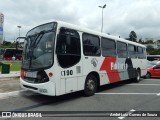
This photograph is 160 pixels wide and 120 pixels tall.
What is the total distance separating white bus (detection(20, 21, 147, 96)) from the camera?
7512 millimetres

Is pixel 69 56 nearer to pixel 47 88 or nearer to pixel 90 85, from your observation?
pixel 47 88

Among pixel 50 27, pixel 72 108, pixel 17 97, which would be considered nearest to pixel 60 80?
pixel 72 108

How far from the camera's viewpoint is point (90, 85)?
30.5 feet

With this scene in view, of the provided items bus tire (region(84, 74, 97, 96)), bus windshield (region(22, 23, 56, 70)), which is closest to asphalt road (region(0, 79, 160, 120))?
bus tire (region(84, 74, 97, 96))

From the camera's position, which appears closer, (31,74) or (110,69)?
(31,74)

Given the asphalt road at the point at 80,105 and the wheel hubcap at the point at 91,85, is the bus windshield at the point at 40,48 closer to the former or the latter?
the asphalt road at the point at 80,105

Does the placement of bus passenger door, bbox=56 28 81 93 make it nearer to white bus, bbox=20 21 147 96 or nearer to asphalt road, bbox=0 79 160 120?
white bus, bbox=20 21 147 96

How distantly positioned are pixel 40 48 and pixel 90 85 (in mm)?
2866

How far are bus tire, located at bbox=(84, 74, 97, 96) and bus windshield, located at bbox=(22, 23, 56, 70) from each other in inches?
92.0

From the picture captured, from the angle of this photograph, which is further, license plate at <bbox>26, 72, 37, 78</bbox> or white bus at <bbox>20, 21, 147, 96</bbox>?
license plate at <bbox>26, 72, 37, 78</bbox>

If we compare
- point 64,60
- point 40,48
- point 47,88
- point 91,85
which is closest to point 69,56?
point 64,60

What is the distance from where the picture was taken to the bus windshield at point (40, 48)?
7.61 m

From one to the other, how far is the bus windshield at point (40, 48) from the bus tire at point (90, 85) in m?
2.34

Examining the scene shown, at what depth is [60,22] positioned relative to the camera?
26.1 ft
